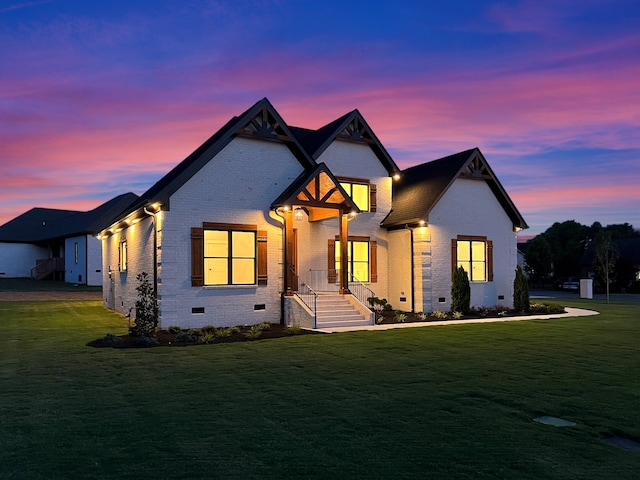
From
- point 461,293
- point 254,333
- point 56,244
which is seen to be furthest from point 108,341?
point 56,244

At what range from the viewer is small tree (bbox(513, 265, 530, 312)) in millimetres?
22312

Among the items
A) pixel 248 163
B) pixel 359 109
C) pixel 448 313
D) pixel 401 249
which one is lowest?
pixel 448 313

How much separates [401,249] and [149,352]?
41.2ft

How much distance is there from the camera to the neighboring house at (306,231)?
666 inches

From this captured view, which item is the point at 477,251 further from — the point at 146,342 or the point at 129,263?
the point at 146,342

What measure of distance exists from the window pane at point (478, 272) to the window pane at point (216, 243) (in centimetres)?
1129

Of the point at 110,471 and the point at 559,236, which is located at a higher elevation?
the point at 559,236

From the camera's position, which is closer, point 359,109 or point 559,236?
point 359,109

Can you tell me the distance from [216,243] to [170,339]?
13.8ft

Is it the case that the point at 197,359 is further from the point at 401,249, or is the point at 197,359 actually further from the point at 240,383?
the point at 401,249

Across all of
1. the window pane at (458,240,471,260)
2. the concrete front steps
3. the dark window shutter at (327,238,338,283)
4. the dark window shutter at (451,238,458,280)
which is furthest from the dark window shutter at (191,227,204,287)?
the window pane at (458,240,471,260)

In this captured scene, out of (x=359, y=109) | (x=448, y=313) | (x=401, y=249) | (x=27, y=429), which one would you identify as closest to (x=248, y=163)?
(x=359, y=109)

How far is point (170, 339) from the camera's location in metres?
→ 14.3

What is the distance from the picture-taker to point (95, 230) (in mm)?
38625
